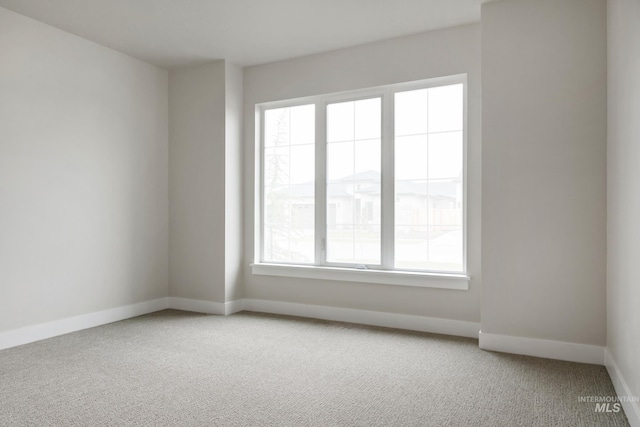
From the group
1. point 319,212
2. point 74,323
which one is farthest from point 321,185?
point 74,323

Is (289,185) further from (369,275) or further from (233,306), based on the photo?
(233,306)

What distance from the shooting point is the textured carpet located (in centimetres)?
226

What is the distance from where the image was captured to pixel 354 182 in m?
4.39

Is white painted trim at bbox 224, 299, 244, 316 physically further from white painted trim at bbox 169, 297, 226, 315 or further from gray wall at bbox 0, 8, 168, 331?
gray wall at bbox 0, 8, 168, 331

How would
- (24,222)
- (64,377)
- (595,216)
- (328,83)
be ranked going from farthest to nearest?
(328,83) → (24,222) → (595,216) → (64,377)

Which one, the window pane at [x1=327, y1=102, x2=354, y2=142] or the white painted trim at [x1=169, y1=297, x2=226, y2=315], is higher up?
the window pane at [x1=327, y1=102, x2=354, y2=142]

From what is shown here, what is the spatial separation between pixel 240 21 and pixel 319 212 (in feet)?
6.46

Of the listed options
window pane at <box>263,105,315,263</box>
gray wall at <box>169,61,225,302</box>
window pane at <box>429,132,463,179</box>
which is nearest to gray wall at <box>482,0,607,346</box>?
window pane at <box>429,132,463,179</box>

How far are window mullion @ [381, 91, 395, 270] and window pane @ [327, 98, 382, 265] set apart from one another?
6 cm

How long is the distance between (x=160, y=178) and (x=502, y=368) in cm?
393

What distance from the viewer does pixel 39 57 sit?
12.2 ft

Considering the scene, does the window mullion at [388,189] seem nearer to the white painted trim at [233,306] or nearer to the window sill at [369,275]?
the window sill at [369,275]

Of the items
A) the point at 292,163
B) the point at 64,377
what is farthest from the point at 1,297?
the point at 292,163

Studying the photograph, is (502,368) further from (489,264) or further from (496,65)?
(496,65)
